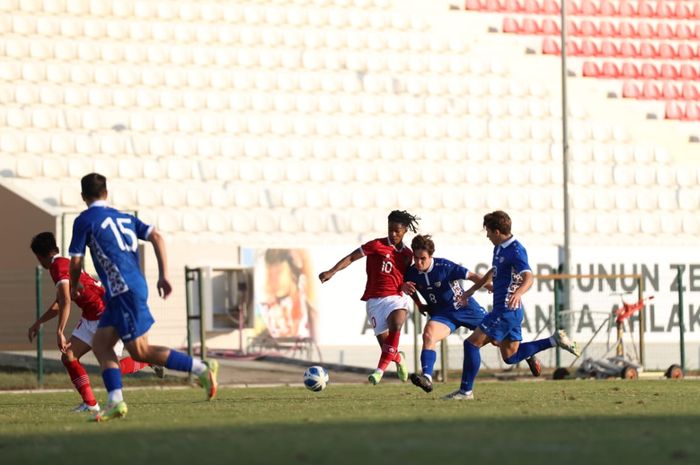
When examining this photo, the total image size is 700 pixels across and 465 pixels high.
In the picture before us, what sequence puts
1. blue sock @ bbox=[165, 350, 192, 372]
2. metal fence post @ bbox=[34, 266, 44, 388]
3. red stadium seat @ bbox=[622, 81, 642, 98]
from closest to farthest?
blue sock @ bbox=[165, 350, 192, 372]
metal fence post @ bbox=[34, 266, 44, 388]
red stadium seat @ bbox=[622, 81, 642, 98]

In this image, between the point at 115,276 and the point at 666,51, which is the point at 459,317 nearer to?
the point at 115,276

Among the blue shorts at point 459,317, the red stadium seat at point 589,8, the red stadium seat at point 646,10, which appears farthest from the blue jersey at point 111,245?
the red stadium seat at point 646,10

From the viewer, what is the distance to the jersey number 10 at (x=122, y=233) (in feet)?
36.6

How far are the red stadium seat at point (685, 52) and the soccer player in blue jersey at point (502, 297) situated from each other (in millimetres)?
21430

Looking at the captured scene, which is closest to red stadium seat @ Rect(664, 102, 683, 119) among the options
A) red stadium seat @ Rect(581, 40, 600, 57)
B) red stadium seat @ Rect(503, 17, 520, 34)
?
red stadium seat @ Rect(581, 40, 600, 57)

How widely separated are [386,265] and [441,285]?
2.19 ft

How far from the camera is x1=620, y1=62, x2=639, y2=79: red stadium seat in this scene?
110ft

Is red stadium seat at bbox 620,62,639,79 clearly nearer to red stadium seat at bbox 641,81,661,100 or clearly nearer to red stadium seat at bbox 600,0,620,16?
red stadium seat at bbox 641,81,661,100

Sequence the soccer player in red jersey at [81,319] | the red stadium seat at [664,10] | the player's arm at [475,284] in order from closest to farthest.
Answer: 1. the soccer player in red jersey at [81,319]
2. the player's arm at [475,284]
3. the red stadium seat at [664,10]

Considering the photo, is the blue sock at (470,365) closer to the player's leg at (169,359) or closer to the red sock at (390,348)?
the red sock at (390,348)

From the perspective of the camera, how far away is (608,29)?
112 ft

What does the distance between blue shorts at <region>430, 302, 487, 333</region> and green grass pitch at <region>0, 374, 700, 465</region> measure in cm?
77

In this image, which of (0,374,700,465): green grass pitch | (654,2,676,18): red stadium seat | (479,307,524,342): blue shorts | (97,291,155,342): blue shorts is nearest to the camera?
(0,374,700,465): green grass pitch

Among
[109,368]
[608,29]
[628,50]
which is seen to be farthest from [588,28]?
[109,368]
